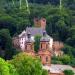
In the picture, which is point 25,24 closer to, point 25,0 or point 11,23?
point 11,23

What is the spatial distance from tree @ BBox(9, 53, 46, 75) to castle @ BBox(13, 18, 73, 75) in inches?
317

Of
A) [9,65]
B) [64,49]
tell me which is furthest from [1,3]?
[9,65]

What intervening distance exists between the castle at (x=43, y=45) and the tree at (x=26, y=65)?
806 centimetres

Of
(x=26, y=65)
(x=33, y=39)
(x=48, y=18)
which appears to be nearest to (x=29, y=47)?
(x=33, y=39)

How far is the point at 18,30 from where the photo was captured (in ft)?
375

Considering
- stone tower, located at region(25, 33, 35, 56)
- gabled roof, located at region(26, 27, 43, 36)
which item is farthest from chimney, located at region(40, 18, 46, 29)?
stone tower, located at region(25, 33, 35, 56)

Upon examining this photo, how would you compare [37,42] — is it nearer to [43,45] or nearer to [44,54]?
[43,45]

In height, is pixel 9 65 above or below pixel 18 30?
above

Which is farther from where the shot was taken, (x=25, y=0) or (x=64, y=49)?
(x=25, y=0)

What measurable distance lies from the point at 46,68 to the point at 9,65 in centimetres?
1501

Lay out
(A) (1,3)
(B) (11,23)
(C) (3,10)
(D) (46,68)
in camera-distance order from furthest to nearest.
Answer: (A) (1,3) → (C) (3,10) → (B) (11,23) → (D) (46,68)

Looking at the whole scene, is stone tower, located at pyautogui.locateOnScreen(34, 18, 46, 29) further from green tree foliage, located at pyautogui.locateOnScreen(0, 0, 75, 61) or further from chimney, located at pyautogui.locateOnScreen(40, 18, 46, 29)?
green tree foliage, located at pyautogui.locateOnScreen(0, 0, 75, 61)

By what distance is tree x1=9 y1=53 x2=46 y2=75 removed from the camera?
83500 millimetres

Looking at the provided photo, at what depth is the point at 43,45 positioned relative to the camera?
9794 centimetres
